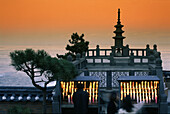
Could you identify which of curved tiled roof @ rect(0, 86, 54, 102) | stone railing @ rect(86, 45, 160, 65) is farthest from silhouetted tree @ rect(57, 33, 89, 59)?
curved tiled roof @ rect(0, 86, 54, 102)

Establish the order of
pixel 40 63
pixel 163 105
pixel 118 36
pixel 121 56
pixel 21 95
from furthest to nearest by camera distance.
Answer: pixel 118 36
pixel 121 56
pixel 21 95
pixel 163 105
pixel 40 63

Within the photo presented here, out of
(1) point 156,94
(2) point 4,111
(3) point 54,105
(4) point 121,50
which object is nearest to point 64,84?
(3) point 54,105

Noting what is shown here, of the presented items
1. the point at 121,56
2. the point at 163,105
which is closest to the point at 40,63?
the point at 163,105

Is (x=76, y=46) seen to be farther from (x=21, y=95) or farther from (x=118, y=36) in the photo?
(x=21, y=95)

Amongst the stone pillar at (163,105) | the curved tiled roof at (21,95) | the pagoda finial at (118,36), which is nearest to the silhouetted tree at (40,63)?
the curved tiled roof at (21,95)

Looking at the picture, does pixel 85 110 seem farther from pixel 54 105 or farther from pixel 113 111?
pixel 54 105

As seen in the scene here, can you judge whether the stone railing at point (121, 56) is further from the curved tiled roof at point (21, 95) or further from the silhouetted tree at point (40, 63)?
the silhouetted tree at point (40, 63)

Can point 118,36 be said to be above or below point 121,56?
above

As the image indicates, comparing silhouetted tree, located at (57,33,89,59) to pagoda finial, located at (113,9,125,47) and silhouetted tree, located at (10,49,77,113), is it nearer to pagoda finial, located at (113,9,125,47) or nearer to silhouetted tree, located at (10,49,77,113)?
pagoda finial, located at (113,9,125,47)

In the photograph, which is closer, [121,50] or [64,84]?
[64,84]

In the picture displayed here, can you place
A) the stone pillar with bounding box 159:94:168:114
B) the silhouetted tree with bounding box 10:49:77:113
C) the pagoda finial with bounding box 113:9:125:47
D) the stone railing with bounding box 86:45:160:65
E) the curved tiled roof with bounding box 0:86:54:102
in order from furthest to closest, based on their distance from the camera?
the pagoda finial with bounding box 113:9:125:47, the stone railing with bounding box 86:45:160:65, the curved tiled roof with bounding box 0:86:54:102, the stone pillar with bounding box 159:94:168:114, the silhouetted tree with bounding box 10:49:77:113

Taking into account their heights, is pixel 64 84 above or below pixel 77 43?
below

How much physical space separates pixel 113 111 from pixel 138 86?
11.8ft

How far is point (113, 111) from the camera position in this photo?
36.3 ft
